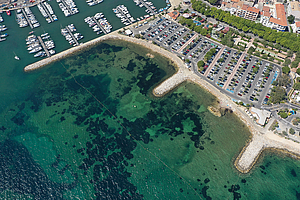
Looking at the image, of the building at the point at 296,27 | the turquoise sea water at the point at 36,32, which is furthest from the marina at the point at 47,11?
the building at the point at 296,27

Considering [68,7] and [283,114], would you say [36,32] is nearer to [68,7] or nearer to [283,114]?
[68,7]

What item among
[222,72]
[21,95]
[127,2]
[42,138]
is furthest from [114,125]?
[127,2]

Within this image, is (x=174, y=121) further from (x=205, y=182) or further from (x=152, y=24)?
(x=152, y=24)

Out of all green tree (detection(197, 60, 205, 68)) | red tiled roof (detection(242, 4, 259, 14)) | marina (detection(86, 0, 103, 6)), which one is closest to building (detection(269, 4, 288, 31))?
red tiled roof (detection(242, 4, 259, 14))

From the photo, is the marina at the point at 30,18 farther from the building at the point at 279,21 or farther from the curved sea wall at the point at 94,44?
the building at the point at 279,21

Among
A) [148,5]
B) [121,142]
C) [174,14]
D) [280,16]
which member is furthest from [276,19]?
[121,142]

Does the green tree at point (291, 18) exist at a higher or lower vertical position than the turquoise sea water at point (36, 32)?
higher

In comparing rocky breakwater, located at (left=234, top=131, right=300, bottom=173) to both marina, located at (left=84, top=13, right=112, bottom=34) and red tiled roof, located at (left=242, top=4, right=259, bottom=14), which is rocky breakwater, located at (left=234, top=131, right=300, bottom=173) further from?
marina, located at (left=84, top=13, right=112, bottom=34)
